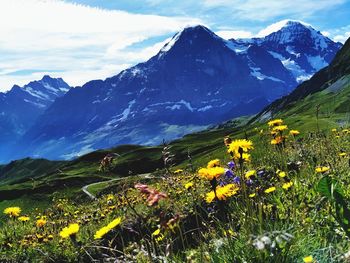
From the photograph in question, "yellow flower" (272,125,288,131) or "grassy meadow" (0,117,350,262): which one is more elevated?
"yellow flower" (272,125,288,131)

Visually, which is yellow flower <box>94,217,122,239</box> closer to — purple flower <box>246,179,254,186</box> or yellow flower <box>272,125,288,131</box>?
purple flower <box>246,179,254,186</box>

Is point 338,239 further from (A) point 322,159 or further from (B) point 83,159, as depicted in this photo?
(B) point 83,159

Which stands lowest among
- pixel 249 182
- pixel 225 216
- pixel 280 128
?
pixel 225 216

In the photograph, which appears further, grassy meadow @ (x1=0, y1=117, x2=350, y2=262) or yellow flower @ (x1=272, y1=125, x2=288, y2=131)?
yellow flower @ (x1=272, y1=125, x2=288, y2=131)

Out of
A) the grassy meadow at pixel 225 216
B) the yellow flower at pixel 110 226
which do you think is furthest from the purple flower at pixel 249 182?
the yellow flower at pixel 110 226

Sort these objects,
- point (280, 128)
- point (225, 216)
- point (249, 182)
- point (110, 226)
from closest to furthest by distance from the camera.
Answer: point (110, 226)
point (249, 182)
point (280, 128)
point (225, 216)

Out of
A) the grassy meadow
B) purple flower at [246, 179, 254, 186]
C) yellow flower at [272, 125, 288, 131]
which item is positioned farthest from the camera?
yellow flower at [272, 125, 288, 131]

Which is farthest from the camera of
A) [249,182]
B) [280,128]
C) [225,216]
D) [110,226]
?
[225,216]

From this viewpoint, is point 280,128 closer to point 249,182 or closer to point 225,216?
point 249,182

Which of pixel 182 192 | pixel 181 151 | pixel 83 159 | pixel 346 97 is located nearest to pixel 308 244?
pixel 182 192

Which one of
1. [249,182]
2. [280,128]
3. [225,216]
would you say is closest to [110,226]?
[249,182]

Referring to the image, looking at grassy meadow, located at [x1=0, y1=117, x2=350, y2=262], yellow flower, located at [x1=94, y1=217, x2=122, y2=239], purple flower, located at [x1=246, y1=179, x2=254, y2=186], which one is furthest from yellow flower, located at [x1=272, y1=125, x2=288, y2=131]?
yellow flower, located at [x1=94, y1=217, x2=122, y2=239]

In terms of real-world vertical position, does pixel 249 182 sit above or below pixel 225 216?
above

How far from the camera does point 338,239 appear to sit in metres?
5.25
